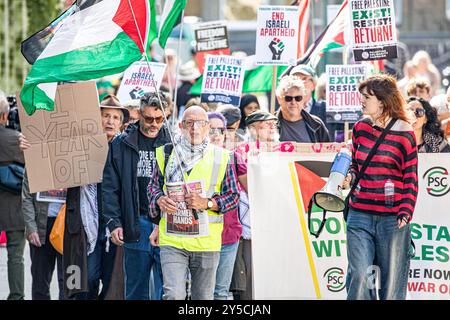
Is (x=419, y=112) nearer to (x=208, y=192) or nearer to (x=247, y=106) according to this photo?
(x=208, y=192)

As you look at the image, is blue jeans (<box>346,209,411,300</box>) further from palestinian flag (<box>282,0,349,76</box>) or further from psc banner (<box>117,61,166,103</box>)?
psc banner (<box>117,61,166,103</box>)

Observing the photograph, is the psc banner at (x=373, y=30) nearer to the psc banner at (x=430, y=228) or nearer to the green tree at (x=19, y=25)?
the psc banner at (x=430, y=228)

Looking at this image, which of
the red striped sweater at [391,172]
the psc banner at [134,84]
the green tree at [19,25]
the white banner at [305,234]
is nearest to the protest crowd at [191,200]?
the red striped sweater at [391,172]

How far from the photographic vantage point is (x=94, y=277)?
10.1 meters

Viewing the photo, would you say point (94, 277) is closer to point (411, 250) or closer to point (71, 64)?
point (71, 64)

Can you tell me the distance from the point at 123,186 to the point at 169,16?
4.97ft

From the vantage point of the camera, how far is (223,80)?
12.4 m

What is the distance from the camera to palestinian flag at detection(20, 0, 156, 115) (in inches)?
356

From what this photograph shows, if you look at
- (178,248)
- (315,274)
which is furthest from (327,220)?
(178,248)

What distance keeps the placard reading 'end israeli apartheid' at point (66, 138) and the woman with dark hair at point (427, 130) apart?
2.56 metres

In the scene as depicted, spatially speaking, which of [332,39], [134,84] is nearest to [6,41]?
[134,84]

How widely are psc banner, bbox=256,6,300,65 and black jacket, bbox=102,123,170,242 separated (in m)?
2.50
